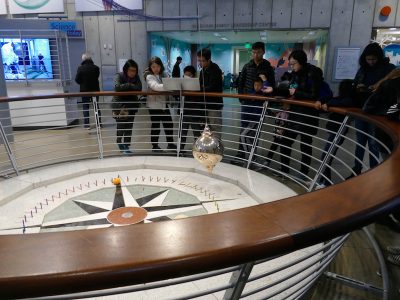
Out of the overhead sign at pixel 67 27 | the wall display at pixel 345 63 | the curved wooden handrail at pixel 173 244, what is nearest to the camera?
the curved wooden handrail at pixel 173 244

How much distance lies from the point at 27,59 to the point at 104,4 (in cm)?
197

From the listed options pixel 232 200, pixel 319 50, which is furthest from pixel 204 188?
pixel 319 50

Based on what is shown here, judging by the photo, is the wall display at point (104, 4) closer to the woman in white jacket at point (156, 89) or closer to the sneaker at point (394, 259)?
the woman in white jacket at point (156, 89)

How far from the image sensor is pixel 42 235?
716 millimetres

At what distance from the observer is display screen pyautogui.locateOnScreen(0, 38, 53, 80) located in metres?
6.79

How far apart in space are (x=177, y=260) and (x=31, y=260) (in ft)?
0.90

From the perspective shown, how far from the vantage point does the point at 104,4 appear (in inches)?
282

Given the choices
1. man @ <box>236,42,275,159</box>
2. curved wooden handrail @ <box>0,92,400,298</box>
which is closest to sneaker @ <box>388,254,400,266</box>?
curved wooden handrail @ <box>0,92,400,298</box>

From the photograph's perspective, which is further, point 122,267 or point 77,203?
point 77,203

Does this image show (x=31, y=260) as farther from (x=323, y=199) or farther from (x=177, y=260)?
(x=323, y=199)

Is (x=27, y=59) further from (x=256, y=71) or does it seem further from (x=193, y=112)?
(x=256, y=71)

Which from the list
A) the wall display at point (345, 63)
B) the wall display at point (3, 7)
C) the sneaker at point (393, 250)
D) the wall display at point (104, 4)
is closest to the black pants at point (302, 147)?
the sneaker at point (393, 250)

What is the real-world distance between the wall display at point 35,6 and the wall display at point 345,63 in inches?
230

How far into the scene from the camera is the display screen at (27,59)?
22.3ft
